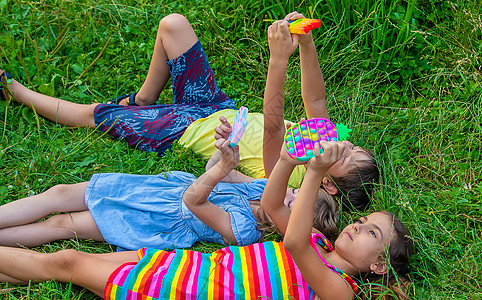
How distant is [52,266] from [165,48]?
4.26 ft

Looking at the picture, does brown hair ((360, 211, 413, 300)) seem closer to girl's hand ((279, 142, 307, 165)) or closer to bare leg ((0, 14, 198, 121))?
girl's hand ((279, 142, 307, 165))

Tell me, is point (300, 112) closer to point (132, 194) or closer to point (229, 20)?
Answer: point (229, 20)

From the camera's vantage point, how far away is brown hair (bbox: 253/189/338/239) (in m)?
2.26

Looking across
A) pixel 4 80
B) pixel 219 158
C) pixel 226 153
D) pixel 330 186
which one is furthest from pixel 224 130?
pixel 4 80

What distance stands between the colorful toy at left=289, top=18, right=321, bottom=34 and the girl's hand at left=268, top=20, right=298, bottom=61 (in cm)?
3

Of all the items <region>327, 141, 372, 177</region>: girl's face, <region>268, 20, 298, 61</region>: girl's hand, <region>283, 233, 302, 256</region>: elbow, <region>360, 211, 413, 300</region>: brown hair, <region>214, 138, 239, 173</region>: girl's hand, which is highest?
<region>268, 20, 298, 61</region>: girl's hand

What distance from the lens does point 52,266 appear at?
1.99 m

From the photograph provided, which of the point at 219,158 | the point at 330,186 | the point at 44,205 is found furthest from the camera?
the point at 330,186

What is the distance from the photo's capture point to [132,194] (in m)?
2.26

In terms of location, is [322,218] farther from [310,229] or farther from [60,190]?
[60,190]

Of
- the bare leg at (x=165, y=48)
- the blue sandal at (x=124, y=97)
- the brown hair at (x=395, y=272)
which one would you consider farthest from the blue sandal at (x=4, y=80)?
the brown hair at (x=395, y=272)

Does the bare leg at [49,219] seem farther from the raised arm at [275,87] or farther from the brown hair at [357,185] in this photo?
the brown hair at [357,185]

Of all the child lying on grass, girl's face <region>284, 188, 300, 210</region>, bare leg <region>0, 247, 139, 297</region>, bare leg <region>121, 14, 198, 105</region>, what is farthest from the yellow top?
bare leg <region>0, 247, 139, 297</region>

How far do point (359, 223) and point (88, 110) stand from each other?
1.60m
